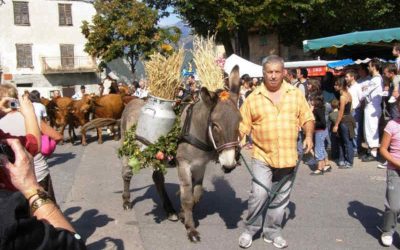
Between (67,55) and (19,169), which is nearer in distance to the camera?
(19,169)

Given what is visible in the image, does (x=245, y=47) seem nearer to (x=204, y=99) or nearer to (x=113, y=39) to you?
(x=113, y=39)

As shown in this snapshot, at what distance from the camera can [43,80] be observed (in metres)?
39.8

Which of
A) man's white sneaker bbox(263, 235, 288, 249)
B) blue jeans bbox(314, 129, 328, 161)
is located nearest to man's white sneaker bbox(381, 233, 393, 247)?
man's white sneaker bbox(263, 235, 288, 249)

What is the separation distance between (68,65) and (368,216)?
38085 millimetres

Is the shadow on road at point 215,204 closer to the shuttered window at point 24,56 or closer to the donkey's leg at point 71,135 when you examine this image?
the donkey's leg at point 71,135

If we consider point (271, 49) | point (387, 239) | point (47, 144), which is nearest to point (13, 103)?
point (47, 144)

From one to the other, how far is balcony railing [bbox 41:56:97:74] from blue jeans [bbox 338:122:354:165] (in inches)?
1362

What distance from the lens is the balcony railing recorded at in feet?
130

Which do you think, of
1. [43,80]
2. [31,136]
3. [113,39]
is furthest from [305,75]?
[43,80]

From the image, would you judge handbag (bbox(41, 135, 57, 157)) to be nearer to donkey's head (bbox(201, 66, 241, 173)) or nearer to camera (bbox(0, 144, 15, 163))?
donkey's head (bbox(201, 66, 241, 173))

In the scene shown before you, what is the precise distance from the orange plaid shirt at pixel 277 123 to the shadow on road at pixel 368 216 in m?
1.58

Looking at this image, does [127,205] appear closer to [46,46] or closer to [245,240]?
[245,240]

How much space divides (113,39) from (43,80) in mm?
12636

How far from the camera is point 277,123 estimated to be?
4.59 metres
